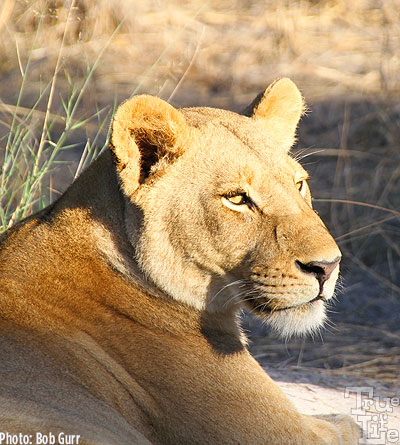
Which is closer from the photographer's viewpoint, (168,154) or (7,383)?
(7,383)

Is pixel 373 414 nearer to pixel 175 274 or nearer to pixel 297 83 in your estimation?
pixel 175 274

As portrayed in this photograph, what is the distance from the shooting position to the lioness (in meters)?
2.93

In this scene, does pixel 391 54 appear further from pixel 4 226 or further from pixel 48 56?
pixel 4 226

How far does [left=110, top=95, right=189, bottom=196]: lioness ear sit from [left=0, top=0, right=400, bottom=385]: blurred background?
204cm

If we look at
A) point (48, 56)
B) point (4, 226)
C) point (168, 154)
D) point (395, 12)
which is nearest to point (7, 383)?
point (168, 154)

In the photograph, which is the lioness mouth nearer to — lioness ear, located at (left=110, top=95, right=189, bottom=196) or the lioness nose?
the lioness nose

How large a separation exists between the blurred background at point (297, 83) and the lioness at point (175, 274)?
2.01m

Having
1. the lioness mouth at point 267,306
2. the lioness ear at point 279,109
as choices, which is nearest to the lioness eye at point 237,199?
the lioness mouth at point 267,306

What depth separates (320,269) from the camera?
119 inches

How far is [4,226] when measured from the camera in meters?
4.55

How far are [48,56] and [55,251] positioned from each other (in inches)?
287

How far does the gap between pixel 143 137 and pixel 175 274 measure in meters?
0.56

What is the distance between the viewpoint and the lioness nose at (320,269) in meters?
3.01

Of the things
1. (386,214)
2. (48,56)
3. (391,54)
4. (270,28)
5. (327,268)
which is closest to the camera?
(327,268)
